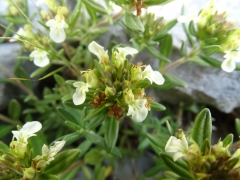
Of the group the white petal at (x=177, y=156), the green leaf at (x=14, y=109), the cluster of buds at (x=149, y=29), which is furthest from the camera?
the green leaf at (x=14, y=109)

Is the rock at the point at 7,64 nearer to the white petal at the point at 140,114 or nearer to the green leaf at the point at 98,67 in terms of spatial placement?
the green leaf at the point at 98,67

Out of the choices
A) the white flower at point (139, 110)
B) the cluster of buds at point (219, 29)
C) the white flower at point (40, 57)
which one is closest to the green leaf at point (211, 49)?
→ the cluster of buds at point (219, 29)

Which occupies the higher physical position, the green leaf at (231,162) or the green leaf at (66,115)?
the green leaf at (231,162)

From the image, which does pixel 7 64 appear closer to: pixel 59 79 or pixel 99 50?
pixel 59 79

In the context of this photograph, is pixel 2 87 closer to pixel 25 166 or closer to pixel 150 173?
pixel 25 166

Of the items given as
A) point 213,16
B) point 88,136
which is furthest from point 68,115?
point 213,16

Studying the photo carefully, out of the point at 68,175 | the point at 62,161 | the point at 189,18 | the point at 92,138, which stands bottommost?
the point at 68,175

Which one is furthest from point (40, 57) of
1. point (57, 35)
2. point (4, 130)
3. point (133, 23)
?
point (4, 130)
